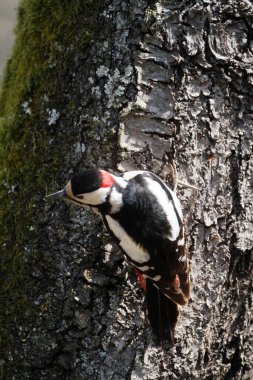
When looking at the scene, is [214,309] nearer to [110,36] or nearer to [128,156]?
[128,156]

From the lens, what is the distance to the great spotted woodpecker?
8.93 feet

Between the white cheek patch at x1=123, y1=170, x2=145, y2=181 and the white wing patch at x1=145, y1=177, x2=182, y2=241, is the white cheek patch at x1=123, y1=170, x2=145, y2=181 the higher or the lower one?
the higher one

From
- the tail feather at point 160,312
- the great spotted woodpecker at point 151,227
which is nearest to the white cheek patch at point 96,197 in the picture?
the great spotted woodpecker at point 151,227

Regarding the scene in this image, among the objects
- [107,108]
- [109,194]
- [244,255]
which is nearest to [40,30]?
[107,108]

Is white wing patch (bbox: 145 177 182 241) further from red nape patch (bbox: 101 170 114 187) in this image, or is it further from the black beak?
the black beak

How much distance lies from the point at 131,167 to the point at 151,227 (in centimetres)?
25

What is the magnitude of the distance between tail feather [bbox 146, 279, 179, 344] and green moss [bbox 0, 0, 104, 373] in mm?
504

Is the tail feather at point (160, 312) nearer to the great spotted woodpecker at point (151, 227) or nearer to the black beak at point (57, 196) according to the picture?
the great spotted woodpecker at point (151, 227)

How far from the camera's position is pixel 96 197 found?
9.07 ft

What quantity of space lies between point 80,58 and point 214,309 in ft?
3.75

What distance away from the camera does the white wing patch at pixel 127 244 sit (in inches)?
105

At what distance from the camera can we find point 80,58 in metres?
2.84

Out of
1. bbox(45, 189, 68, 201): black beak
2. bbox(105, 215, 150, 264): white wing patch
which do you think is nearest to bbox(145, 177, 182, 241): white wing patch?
bbox(105, 215, 150, 264): white wing patch

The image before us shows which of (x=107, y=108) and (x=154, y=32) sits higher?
(x=154, y=32)
